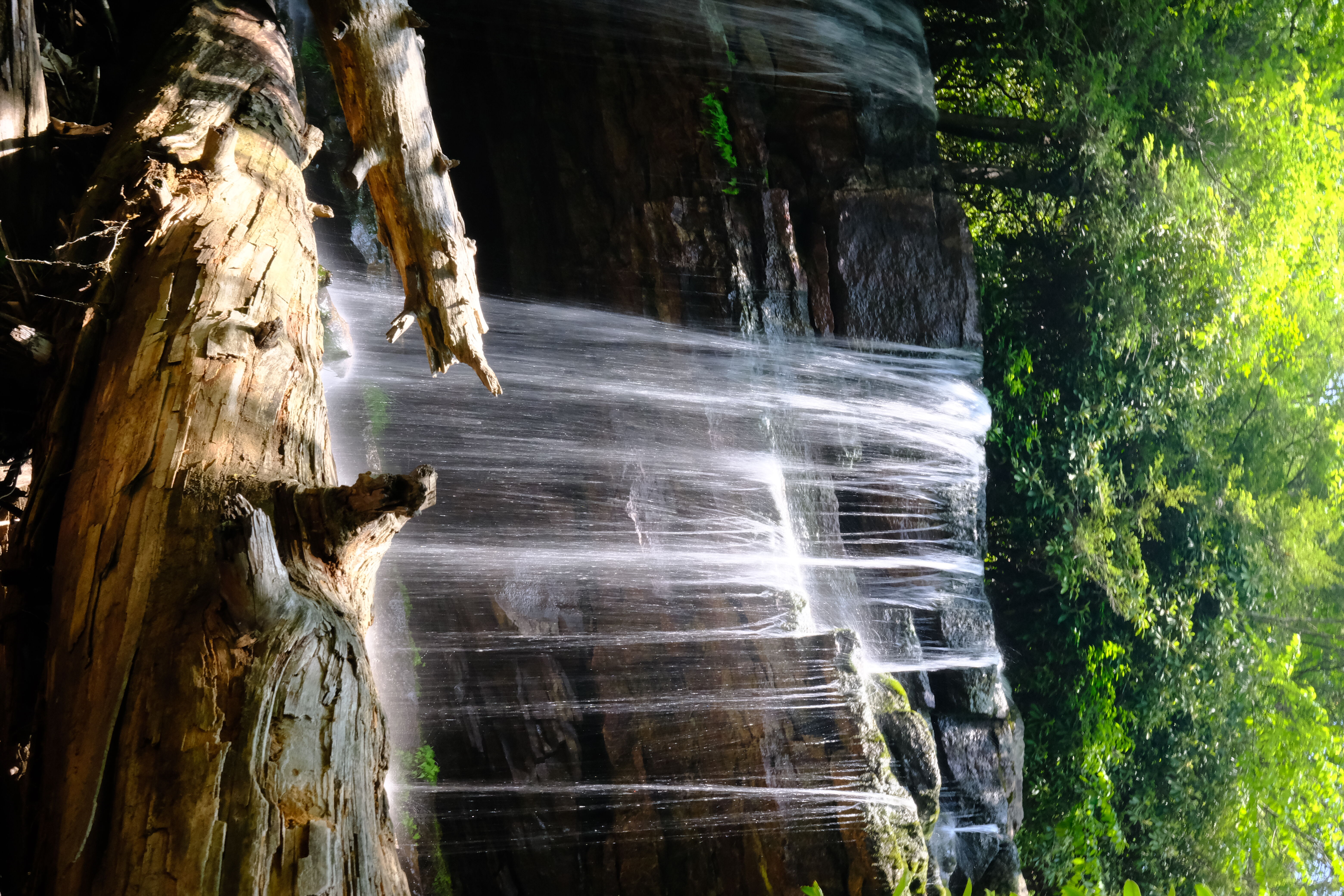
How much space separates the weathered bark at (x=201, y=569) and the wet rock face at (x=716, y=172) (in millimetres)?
2658

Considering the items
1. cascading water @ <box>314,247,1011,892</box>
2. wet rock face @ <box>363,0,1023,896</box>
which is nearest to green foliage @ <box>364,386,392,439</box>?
cascading water @ <box>314,247,1011,892</box>

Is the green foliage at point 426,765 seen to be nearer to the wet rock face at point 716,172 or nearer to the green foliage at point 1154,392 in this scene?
the wet rock face at point 716,172

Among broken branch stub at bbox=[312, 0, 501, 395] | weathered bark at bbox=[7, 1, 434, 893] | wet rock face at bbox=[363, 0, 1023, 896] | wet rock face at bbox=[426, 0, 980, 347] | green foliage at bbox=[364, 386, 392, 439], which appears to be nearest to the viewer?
weathered bark at bbox=[7, 1, 434, 893]

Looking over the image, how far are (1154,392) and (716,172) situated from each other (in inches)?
145

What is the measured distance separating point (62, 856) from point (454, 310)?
5.73ft

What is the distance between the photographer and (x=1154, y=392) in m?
6.03

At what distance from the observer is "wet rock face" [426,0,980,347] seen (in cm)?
479

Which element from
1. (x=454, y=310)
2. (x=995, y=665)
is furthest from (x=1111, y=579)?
(x=454, y=310)

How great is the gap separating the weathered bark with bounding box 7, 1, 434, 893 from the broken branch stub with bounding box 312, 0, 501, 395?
1.19ft

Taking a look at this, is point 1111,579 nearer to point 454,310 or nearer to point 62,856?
point 454,310

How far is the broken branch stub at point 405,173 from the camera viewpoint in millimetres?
2637

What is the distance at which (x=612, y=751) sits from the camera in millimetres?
4223

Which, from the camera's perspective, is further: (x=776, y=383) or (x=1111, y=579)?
(x=1111, y=579)

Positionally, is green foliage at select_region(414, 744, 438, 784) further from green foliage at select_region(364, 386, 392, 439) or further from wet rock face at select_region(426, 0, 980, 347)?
wet rock face at select_region(426, 0, 980, 347)
